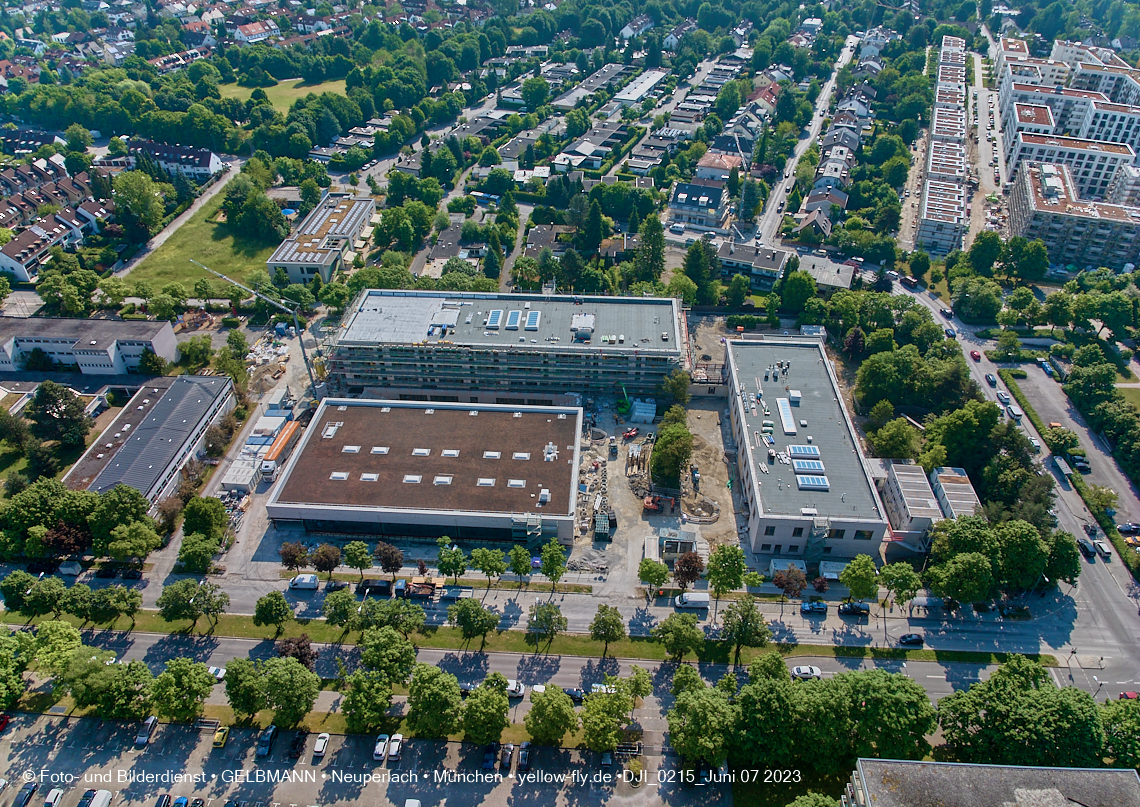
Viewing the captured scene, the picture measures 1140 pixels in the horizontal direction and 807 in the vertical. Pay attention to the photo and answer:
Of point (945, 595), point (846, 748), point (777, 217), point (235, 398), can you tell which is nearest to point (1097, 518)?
point (945, 595)

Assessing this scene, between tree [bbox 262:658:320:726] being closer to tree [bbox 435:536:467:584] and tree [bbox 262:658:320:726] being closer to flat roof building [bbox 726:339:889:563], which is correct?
tree [bbox 435:536:467:584]

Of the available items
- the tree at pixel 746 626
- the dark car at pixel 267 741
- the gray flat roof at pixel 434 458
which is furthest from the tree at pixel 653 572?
the dark car at pixel 267 741

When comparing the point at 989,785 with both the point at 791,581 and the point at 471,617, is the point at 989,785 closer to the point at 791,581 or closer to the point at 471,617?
the point at 791,581

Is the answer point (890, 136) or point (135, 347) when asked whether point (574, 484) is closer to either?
point (135, 347)


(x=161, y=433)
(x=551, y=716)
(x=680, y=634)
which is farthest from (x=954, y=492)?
(x=161, y=433)

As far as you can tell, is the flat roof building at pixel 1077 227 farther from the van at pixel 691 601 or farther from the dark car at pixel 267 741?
the dark car at pixel 267 741

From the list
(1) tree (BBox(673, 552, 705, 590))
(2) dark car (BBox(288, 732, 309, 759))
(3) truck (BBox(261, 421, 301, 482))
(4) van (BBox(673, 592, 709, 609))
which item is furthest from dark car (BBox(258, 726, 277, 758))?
(1) tree (BBox(673, 552, 705, 590))

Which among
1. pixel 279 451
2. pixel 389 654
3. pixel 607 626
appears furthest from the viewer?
pixel 279 451
